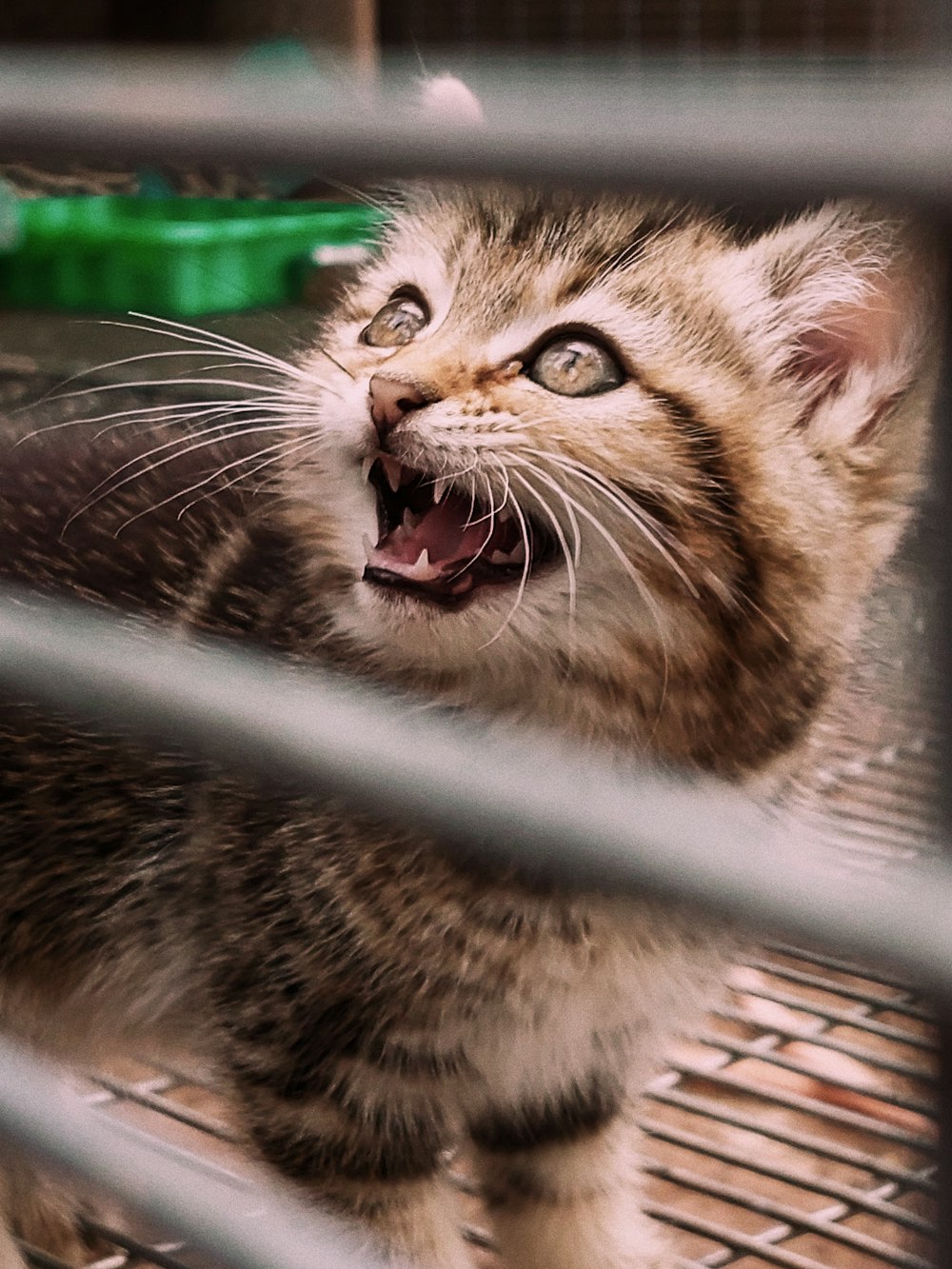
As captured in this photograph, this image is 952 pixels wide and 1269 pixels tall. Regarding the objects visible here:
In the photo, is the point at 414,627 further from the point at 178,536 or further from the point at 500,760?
the point at 500,760

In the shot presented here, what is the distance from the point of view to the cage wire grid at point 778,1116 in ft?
3.98

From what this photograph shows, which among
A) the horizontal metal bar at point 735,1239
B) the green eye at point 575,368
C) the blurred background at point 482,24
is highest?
the blurred background at point 482,24

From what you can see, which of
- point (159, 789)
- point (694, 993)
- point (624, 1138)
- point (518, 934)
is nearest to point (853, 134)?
point (518, 934)

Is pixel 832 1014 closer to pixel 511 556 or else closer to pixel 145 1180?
pixel 511 556

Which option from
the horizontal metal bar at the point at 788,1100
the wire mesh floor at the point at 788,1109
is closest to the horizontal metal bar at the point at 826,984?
the wire mesh floor at the point at 788,1109

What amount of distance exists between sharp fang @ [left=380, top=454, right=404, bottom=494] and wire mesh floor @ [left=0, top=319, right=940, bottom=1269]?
360mm

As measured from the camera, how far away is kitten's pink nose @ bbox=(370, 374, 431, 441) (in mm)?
845

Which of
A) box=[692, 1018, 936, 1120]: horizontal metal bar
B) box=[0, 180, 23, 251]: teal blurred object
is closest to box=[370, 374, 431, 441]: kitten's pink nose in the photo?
box=[692, 1018, 936, 1120]: horizontal metal bar

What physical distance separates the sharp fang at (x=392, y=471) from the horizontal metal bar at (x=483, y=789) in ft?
1.59

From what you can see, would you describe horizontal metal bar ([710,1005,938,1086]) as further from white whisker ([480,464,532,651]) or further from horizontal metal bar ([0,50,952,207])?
horizontal metal bar ([0,50,952,207])

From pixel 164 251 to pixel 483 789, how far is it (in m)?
2.19

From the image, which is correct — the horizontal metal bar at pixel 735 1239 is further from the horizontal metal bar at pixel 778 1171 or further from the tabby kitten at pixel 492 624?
the tabby kitten at pixel 492 624

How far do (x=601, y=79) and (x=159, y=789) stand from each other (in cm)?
91

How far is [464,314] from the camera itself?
943 millimetres
